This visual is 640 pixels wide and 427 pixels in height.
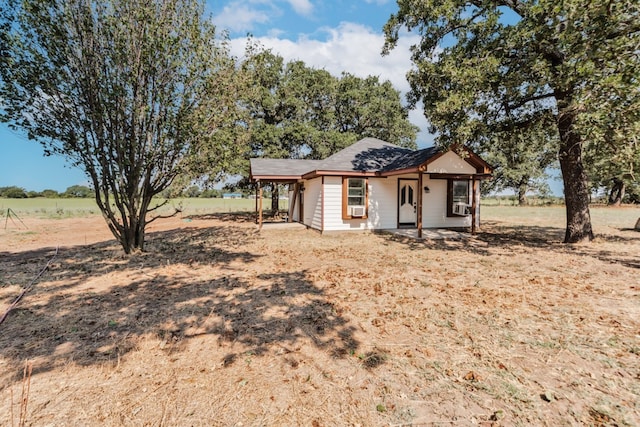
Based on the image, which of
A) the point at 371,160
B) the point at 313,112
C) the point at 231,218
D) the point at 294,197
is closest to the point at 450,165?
the point at 371,160

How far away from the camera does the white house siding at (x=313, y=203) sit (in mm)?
13539

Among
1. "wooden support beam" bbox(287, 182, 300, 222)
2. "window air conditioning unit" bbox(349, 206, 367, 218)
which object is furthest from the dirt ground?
"wooden support beam" bbox(287, 182, 300, 222)

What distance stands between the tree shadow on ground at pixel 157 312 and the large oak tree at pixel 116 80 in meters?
2.68

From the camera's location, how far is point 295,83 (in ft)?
72.8

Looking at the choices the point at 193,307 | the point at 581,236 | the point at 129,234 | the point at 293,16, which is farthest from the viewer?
the point at 293,16

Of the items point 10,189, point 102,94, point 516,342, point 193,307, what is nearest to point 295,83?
point 102,94

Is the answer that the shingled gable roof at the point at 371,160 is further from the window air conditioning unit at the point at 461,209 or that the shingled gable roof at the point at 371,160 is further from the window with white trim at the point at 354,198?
the window air conditioning unit at the point at 461,209

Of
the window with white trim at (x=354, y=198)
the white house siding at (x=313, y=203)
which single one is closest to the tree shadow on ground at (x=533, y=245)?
the window with white trim at (x=354, y=198)

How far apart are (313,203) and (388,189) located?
367 cm

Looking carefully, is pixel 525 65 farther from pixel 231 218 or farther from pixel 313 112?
Answer: pixel 231 218

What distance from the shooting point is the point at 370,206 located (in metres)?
13.4

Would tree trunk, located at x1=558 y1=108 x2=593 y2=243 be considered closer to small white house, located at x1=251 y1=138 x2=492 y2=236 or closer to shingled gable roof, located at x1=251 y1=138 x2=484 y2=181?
small white house, located at x1=251 y1=138 x2=492 y2=236

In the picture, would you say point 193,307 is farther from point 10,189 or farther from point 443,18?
point 10,189

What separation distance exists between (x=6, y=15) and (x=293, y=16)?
29.6ft
